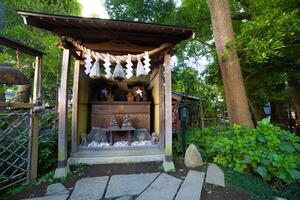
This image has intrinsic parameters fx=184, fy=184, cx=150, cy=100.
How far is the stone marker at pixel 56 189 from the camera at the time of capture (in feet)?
8.68

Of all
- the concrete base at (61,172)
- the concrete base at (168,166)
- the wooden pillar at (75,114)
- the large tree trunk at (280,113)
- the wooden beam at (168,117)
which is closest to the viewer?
the concrete base at (61,172)

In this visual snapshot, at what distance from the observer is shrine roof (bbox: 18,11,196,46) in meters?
2.97

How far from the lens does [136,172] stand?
3.36 meters

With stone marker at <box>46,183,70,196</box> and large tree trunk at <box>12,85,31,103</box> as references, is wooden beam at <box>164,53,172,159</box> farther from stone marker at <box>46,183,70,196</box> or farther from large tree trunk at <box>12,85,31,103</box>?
large tree trunk at <box>12,85,31,103</box>

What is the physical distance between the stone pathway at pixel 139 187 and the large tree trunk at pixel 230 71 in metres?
1.44

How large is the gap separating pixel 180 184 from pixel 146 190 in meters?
0.55

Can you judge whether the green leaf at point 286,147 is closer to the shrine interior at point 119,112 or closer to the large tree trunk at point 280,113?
the shrine interior at point 119,112

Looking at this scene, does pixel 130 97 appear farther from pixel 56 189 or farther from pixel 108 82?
pixel 56 189

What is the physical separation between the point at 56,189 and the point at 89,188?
0.49m

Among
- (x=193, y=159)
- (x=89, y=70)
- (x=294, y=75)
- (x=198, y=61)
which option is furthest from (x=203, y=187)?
(x=198, y=61)

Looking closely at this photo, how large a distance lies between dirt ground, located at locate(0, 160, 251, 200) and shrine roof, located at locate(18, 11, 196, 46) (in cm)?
247

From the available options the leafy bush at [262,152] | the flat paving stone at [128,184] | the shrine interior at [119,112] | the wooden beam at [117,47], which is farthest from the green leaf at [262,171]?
the wooden beam at [117,47]

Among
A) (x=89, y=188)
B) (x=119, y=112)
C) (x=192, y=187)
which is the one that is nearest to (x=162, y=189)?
(x=192, y=187)

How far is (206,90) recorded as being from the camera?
330 inches
